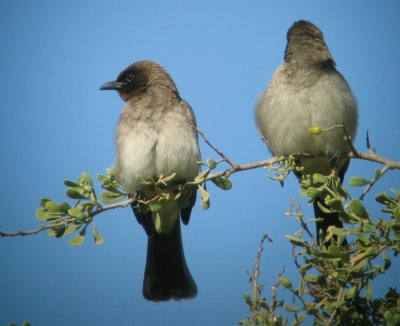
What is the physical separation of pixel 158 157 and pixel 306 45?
2108 millimetres

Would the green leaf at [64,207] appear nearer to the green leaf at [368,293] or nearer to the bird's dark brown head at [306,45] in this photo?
the green leaf at [368,293]

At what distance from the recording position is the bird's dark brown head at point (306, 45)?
713cm

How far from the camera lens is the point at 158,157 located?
6609 mm

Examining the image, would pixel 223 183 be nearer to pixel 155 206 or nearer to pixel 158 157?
pixel 155 206

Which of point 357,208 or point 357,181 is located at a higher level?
point 357,181

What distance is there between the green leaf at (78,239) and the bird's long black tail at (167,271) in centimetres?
239

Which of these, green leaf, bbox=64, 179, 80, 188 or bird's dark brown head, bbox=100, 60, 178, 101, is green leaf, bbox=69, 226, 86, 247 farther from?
bird's dark brown head, bbox=100, 60, 178, 101

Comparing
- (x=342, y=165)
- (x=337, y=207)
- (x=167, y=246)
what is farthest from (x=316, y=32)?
(x=337, y=207)

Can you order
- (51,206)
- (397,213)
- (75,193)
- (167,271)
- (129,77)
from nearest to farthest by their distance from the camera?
(397,213), (51,206), (75,193), (167,271), (129,77)

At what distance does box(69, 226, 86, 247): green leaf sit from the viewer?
5.17 m

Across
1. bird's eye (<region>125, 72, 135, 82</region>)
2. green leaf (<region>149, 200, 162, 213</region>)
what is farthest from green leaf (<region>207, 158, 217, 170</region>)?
bird's eye (<region>125, 72, 135, 82</region>)

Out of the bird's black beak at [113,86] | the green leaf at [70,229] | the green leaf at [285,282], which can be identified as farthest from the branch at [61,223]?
the bird's black beak at [113,86]

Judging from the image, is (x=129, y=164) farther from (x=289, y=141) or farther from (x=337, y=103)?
(x=337, y=103)

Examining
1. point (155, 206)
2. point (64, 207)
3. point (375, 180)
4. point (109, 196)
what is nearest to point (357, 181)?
point (375, 180)
